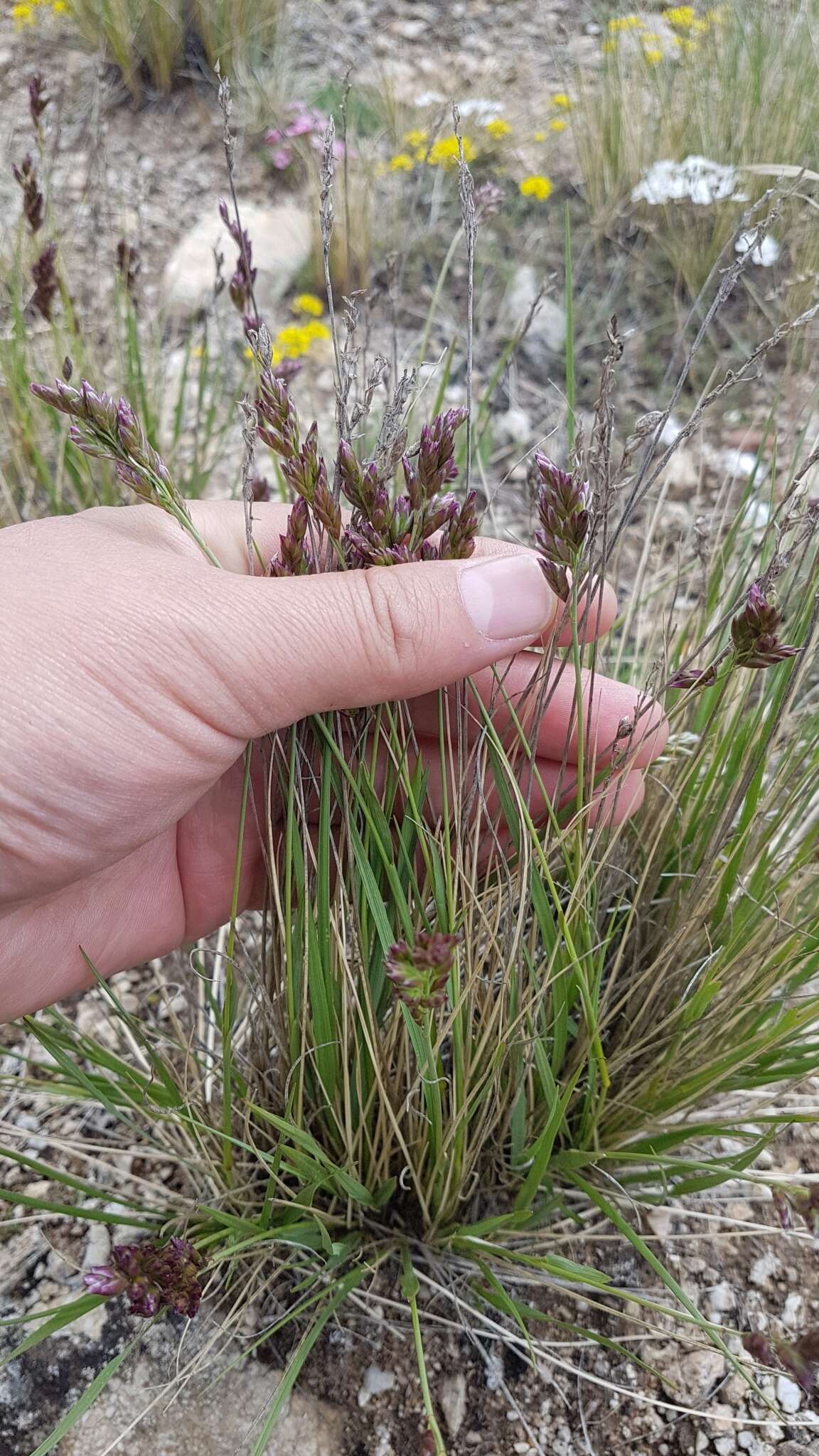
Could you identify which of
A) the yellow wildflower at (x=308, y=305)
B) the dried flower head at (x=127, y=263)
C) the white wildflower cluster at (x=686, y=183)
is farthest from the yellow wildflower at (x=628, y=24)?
the dried flower head at (x=127, y=263)

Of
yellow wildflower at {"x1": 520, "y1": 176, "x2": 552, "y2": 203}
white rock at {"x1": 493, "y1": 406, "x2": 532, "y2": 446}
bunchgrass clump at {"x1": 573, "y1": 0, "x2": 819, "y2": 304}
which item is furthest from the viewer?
yellow wildflower at {"x1": 520, "y1": 176, "x2": 552, "y2": 203}

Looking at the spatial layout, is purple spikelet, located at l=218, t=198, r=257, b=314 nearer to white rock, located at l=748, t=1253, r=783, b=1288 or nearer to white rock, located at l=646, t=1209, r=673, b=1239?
white rock, located at l=646, t=1209, r=673, b=1239

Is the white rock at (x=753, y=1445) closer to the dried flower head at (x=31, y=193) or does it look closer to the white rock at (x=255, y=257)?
the dried flower head at (x=31, y=193)

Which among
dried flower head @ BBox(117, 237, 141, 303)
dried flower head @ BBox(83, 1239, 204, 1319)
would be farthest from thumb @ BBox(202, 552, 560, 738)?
dried flower head @ BBox(117, 237, 141, 303)

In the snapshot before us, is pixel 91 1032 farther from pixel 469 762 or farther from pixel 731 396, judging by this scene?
pixel 731 396

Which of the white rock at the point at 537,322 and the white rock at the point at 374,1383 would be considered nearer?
the white rock at the point at 374,1383

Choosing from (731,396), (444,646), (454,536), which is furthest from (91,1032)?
(731,396)

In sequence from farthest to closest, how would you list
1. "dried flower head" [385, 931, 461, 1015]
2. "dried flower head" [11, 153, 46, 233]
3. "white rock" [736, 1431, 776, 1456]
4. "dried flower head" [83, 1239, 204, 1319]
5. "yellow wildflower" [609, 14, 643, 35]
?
"yellow wildflower" [609, 14, 643, 35], "dried flower head" [11, 153, 46, 233], "white rock" [736, 1431, 776, 1456], "dried flower head" [83, 1239, 204, 1319], "dried flower head" [385, 931, 461, 1015]

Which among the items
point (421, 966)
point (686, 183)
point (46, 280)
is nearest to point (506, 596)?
point (421, 966)
